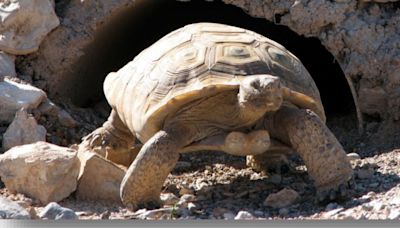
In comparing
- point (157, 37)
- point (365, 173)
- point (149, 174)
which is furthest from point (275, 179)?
point (157, 37)

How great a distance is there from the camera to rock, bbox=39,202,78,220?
15.1 ft

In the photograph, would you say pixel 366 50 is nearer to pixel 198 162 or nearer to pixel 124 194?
pixel 198 162

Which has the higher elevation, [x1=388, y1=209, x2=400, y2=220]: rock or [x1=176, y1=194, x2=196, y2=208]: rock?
[x1=388, y1=209, x2=400, y2=220]: rock

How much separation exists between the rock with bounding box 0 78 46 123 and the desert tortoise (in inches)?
52.4

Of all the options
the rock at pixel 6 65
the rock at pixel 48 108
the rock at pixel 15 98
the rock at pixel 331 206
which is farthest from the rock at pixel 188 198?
the rock at pixel 6 65

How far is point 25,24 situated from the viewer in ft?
24.5

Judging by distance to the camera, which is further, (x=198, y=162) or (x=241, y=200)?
(x=198, y=162)

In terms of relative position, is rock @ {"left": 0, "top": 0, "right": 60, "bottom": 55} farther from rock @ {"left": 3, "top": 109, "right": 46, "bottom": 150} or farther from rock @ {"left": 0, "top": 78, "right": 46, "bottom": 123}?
rock @ {"left": 3, "top": 109, "right": 46, "bottom": 150}

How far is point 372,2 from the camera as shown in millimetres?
7320

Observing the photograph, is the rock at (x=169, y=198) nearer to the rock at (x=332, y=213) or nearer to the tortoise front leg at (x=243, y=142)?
the tortoise front leg at (x=243, y=142)

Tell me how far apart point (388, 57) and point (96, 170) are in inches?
115

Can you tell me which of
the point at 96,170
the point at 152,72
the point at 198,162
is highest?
the point at 152,72

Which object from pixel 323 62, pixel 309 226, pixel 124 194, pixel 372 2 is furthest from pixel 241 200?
pixel 323 62

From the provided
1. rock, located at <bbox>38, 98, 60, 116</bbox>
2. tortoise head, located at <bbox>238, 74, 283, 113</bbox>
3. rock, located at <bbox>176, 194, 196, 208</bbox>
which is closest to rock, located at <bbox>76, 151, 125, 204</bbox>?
rock, located at <bbox>176, 194, 196, 208</bbox>
